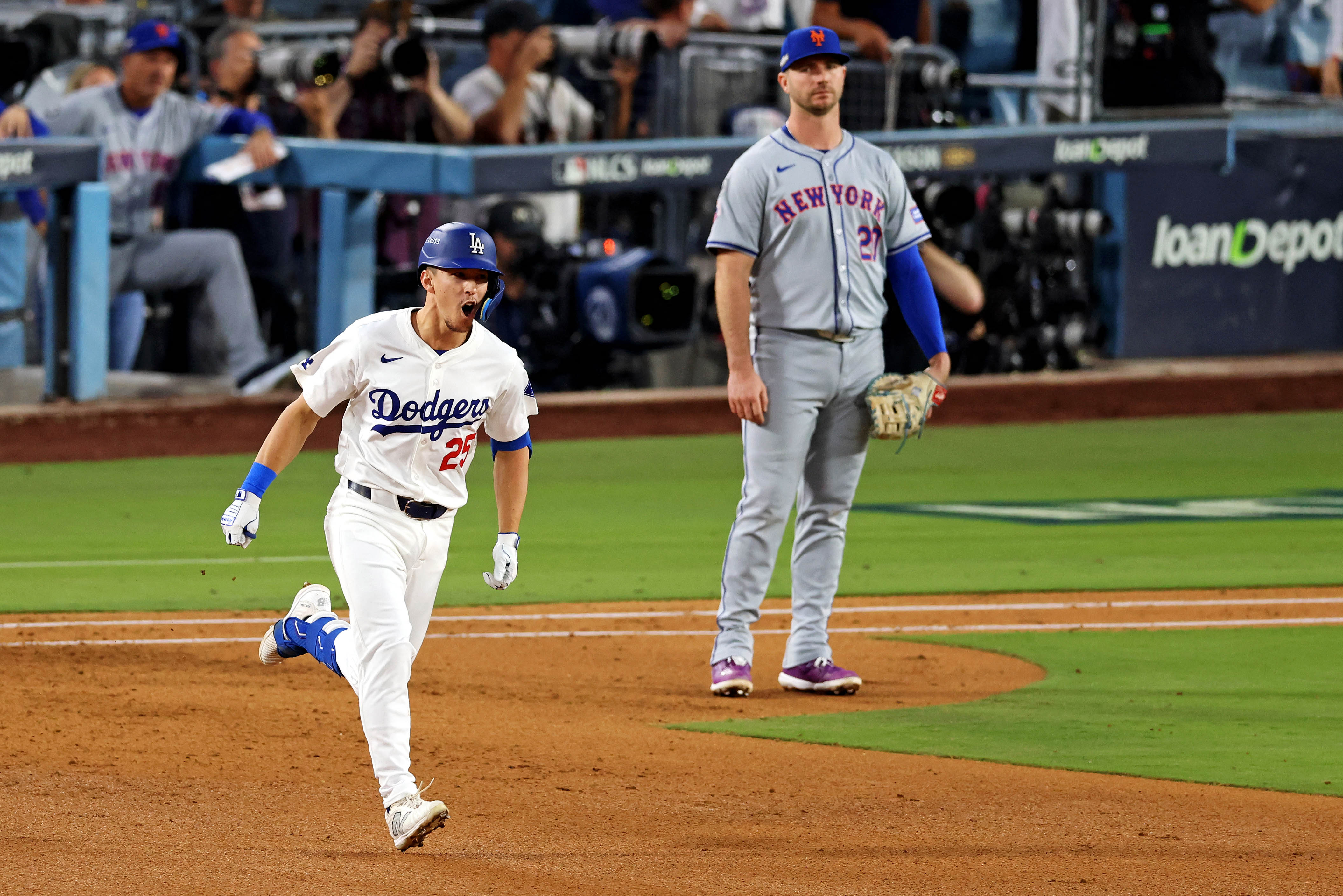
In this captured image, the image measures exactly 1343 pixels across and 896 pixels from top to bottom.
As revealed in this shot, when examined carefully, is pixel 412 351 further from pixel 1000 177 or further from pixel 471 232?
pixel 1000 177

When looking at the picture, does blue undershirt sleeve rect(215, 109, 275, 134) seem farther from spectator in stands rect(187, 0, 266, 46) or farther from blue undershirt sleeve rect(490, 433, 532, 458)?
blue undershirt sleeve rect(490, 433, 532, 458)

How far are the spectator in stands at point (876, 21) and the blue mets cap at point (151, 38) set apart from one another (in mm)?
4853

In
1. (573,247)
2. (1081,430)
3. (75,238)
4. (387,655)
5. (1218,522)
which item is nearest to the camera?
(387,655)

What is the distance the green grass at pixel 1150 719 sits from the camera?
6285 millimetres

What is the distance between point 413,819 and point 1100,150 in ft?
38.5

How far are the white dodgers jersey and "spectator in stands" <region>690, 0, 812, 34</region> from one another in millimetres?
10335

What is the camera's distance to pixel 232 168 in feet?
42.6

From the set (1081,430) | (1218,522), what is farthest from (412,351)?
(1081,430)

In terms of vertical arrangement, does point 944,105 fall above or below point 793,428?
above

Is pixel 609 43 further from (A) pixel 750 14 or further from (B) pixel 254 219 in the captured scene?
(B) pixel 254 219

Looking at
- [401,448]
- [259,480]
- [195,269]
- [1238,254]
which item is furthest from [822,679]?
[1238,254]

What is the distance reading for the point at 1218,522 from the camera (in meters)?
11.5

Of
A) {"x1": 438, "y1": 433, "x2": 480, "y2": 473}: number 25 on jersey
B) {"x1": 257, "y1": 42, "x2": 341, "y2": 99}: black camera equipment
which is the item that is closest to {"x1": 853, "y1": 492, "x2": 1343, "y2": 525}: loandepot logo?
{"x1": 257, "y1": 42, "x2": 341, "y2": 99}: black camera equipment

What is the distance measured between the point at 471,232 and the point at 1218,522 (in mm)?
7331
